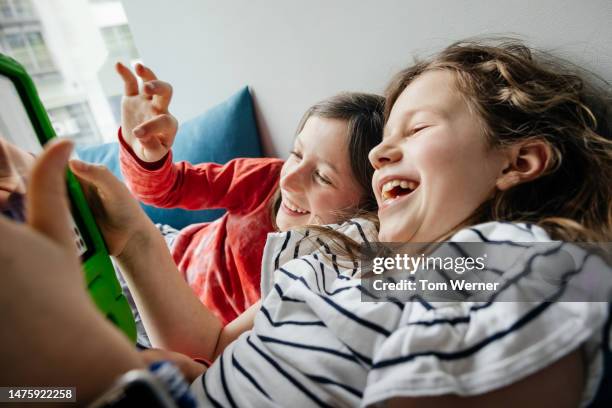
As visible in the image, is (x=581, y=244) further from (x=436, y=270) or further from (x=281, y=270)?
(x=281, y=270)

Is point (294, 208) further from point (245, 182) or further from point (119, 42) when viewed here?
point (119, 42)

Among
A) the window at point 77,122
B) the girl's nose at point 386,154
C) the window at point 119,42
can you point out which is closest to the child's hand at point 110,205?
the girl's nose at point 386,154

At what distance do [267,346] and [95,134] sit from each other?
238 cm

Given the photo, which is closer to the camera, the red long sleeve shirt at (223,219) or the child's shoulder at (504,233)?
the child's shoulder at (504,233)

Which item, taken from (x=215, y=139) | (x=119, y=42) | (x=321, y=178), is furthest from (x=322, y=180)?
(x=119, y=42)

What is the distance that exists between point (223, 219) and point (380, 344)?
663 millimetres

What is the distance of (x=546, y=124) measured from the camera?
59cm

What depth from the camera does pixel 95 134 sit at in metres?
2.44

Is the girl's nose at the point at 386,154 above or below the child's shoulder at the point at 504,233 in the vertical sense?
above

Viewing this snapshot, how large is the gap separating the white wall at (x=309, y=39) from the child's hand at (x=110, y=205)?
510 mm

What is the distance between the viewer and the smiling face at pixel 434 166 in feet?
1.79

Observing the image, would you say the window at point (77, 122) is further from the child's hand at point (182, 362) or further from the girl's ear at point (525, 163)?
the girl's ear at point (525, 163)

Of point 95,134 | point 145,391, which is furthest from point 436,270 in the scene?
point 95,134

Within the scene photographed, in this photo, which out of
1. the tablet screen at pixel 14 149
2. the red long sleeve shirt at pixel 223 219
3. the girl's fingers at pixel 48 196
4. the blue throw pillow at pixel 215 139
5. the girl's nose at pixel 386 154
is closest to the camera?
the girl's fingers at pixel 48 196
